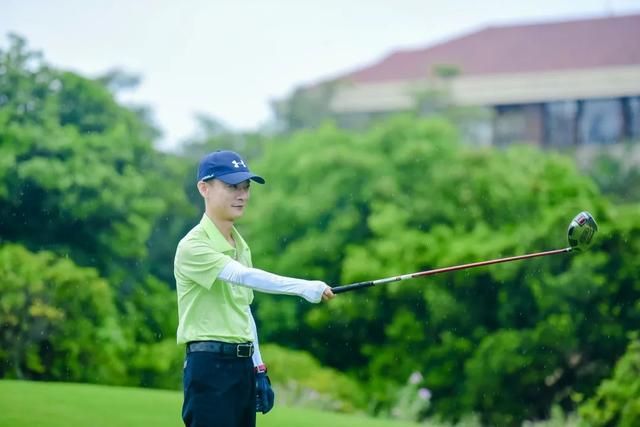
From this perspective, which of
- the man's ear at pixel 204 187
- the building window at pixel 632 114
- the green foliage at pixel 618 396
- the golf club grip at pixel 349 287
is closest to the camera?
the golf club grip at pixel 349 287

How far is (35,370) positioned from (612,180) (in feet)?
78.3

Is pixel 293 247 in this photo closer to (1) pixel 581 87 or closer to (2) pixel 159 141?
(2) pixel 159 141

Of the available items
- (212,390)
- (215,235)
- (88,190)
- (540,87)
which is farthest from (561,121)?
(212,390)

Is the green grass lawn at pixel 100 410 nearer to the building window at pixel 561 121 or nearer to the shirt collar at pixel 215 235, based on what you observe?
the shirt collar at pixel 215 235

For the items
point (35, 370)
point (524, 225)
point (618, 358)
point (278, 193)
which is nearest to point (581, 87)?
point (278, 193)

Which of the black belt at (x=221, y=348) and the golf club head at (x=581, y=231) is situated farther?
the golf club head at (x=581, y=231)

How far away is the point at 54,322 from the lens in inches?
722

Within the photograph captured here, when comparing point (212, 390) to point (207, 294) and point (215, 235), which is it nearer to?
point (207, 294)

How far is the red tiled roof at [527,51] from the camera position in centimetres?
4691

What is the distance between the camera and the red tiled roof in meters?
46.9

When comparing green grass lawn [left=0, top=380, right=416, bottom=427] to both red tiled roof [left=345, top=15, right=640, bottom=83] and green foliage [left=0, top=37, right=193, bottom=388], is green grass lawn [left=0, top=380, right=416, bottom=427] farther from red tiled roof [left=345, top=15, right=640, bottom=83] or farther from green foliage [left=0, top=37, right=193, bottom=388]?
red tiled roof [left=345, top=15, right=640, bottom=83]

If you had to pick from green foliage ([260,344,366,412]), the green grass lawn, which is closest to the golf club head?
the green grass lawn

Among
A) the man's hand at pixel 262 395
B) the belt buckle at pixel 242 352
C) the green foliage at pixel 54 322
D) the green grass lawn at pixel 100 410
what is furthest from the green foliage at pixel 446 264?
the belt buckle at pixel 242 352

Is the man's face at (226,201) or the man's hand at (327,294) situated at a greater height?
the man's face at (226,201)
